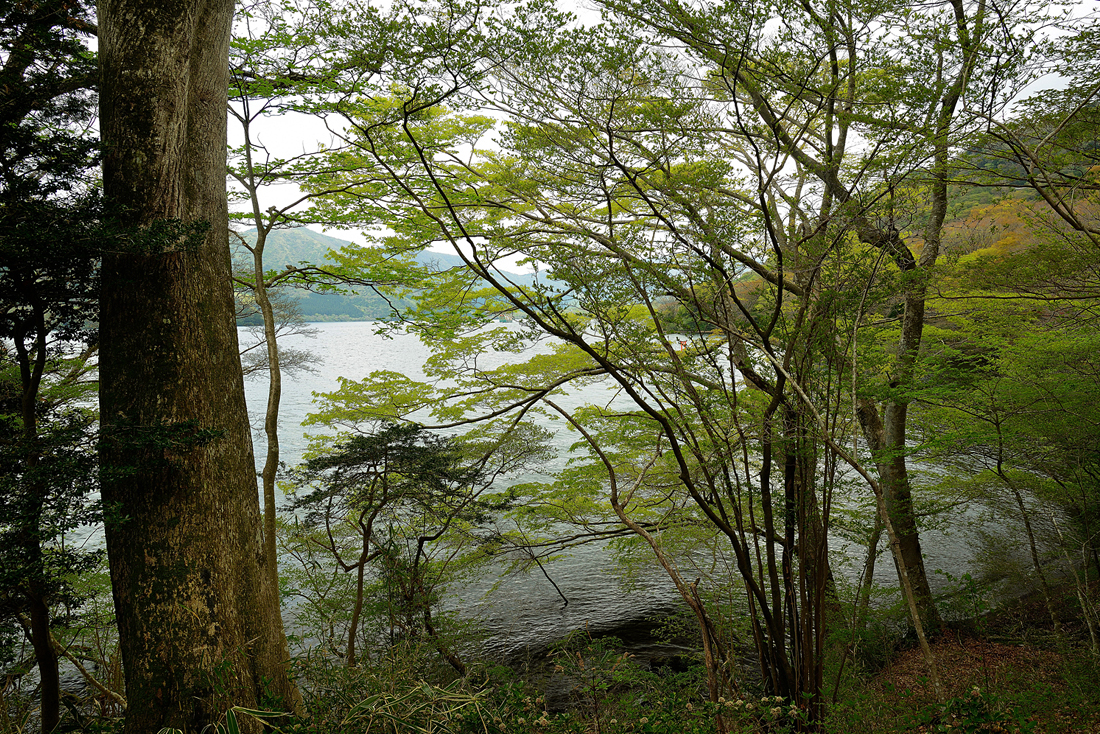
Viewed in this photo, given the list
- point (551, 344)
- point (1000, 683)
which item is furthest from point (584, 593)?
point (1000, 683)

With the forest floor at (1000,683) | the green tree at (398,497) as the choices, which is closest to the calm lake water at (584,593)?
the forest floor at (1000,683)

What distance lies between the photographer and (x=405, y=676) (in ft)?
7.82

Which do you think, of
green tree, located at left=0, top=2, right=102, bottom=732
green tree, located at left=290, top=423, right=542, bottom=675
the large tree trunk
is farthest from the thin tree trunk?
green tree, located at left=0, top=2, right=102, bottom=732

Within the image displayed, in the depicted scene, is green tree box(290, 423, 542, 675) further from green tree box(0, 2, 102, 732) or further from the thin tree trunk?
the thin tree trunk

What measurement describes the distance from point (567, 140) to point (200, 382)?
3.75 m

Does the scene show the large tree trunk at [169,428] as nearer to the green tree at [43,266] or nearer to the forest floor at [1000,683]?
the green tree at [43,266]

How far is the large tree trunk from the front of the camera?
256 cm

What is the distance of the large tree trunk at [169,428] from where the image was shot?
256 cm

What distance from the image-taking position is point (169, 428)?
2.60 meters

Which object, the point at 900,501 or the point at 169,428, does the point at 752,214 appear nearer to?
the point at 900,501

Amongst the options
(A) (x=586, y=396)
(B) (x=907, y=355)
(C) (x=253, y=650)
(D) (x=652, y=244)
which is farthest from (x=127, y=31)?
(A) (x=586, y=396)

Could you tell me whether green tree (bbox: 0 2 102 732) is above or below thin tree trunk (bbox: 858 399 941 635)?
above

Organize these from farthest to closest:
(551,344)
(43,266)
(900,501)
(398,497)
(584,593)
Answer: (584,593) → (551,344) → (900,501) → (398,497) → (43,266)

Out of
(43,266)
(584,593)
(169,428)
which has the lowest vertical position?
(584,593)
